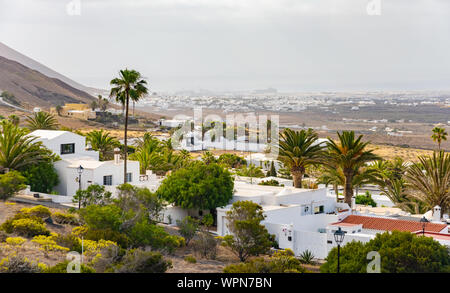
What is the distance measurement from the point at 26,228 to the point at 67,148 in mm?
17129

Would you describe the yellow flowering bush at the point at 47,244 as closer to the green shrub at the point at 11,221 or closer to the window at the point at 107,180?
the green shrub at the point at 11,221

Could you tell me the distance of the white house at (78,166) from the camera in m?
31.6

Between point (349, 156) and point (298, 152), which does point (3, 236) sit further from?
point (349, 156)

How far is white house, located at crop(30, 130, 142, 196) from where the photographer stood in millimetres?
31606

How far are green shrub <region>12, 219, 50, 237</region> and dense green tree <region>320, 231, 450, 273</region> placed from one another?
999 centimetres

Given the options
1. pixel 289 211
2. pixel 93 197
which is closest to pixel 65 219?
pixel 93 197

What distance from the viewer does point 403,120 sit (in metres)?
156

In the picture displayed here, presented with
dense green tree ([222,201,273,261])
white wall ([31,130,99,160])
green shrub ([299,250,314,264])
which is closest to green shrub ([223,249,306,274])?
dense green tree ([222,201,273,261])

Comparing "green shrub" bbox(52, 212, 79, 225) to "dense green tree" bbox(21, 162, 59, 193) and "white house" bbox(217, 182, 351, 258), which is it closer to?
"white house" bbox(217, 182, 351, 258)

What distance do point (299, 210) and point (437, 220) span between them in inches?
269

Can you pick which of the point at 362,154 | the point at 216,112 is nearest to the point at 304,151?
the point at 362,154

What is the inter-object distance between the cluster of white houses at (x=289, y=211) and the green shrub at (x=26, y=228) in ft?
26.2

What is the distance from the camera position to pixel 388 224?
26797mm
